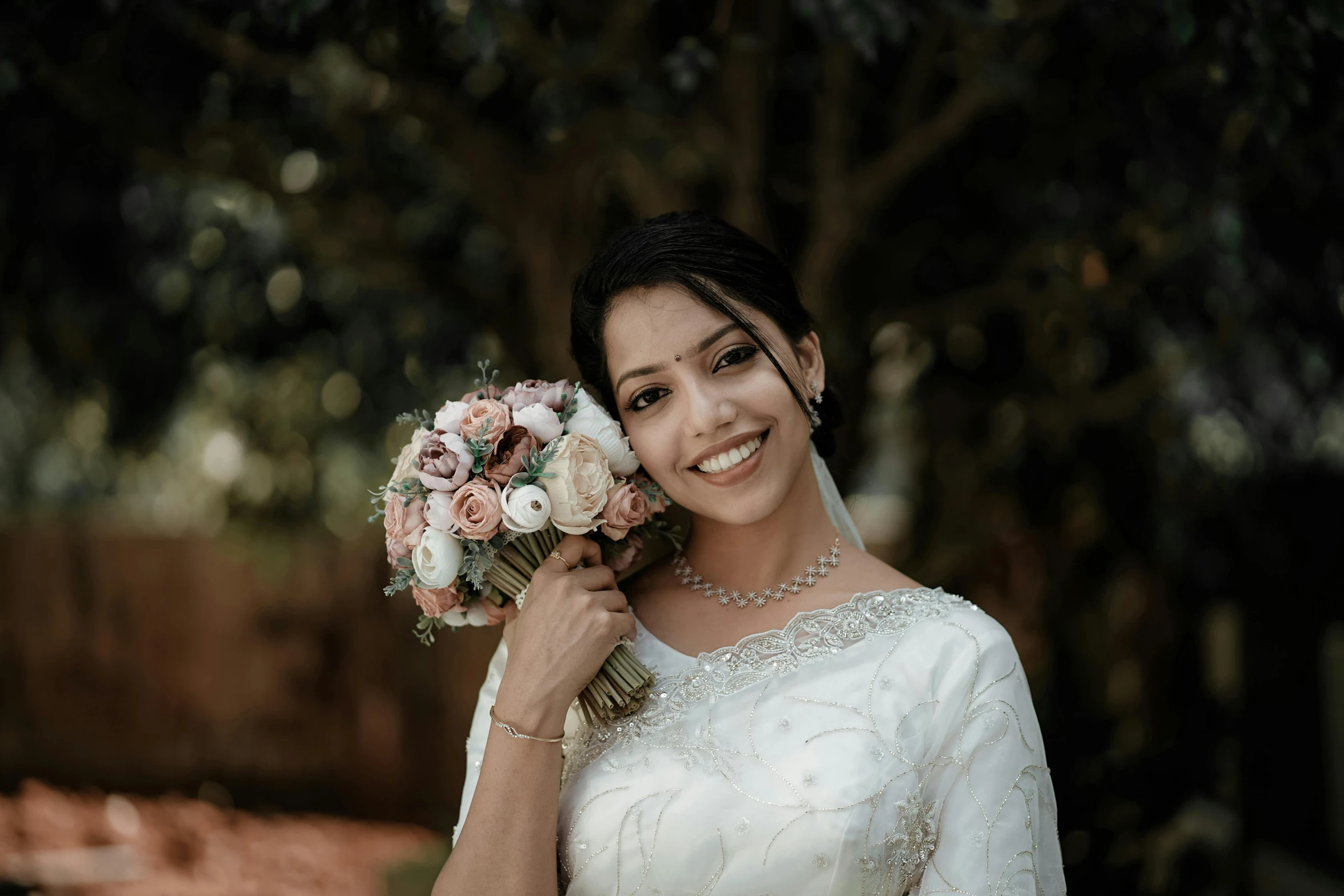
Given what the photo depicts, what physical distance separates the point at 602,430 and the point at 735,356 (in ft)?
0.90

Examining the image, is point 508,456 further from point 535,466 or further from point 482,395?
point 482,395

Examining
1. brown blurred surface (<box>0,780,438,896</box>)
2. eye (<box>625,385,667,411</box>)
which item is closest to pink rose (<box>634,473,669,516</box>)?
eye (<box>625,385,667,411</box>)

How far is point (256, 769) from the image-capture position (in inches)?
291

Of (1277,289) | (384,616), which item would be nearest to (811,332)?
(1277,289)

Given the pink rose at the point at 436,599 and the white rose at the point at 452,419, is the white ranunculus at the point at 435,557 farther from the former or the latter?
the white rose at the point at 452,419

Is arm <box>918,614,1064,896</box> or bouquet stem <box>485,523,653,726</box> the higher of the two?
bouquet stem <box>485,523,653,726</box>

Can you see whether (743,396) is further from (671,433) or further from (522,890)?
(522,890)

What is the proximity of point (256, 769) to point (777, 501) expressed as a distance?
6412mm

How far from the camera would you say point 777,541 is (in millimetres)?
2168

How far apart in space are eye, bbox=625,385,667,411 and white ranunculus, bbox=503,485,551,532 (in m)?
0.27

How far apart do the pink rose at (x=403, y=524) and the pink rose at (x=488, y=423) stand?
0.16m

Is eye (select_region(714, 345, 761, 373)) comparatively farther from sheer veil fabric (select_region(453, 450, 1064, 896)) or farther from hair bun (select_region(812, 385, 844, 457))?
sheer veil fabric (select_region(453, 450, 1064, 896))

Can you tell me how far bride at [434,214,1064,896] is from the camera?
1860 mm

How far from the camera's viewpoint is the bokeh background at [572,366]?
334 centimetres
